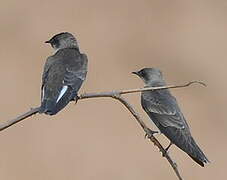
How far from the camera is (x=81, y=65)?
6.45 m

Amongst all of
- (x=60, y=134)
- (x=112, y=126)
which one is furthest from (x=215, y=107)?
(x=60, y=134)

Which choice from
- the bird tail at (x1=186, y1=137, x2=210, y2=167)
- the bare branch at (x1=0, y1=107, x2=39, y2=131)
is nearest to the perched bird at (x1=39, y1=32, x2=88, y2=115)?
the bare branch at (x1=0, y1=107, x2=39, y2=131)

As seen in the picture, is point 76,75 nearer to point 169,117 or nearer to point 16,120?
point 169,117

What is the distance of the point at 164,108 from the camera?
7.08 metres

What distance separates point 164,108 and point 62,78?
121 cm

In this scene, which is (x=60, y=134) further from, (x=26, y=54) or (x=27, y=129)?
(x=26, y=54)

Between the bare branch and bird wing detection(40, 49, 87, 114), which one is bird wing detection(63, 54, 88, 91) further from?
the bare branch

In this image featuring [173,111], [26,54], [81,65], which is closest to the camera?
[81,65]

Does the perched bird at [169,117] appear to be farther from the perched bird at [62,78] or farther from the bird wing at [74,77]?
the bird wing at [74,77]

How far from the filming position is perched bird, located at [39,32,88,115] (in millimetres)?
5609

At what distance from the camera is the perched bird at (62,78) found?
18.4 ft

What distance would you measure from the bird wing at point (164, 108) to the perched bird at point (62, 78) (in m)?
0.75

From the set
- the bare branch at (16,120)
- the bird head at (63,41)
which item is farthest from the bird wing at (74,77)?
the bare branch at (16,120)

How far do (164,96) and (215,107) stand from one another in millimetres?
10167
